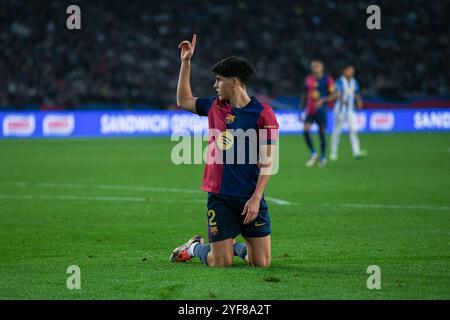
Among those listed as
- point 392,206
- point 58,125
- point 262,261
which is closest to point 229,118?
point 262,261

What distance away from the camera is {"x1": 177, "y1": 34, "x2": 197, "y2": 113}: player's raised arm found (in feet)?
27.6

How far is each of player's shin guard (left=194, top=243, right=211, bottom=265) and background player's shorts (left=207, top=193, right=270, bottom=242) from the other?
20cm

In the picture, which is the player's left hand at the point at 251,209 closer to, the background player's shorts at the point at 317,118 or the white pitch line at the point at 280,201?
the white pitch line at the point at 280,201

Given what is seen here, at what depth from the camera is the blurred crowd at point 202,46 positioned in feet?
125

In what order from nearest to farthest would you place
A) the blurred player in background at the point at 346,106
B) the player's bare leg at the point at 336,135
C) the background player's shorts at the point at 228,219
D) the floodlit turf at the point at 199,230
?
the floodlit turf at the point at 199,230
the background player's shorts at the point at 228,219
the player's bare leg at the point at 336,135
the blurred player in background at the point at 346,106

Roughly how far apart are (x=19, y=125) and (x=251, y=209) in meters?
27.4

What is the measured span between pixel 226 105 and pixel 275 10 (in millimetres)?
38402

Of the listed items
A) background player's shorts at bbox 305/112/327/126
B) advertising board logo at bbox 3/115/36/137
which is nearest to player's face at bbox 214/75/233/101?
background player's shorts at bbox 305/112/327/126

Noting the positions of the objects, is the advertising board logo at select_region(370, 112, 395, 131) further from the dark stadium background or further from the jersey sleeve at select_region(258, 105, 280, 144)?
the jersey sleeve at select_region(258, 105, 280, 144)

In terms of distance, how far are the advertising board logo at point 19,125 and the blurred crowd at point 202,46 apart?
0.65 meters

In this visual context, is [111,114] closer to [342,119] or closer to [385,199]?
[342,119]

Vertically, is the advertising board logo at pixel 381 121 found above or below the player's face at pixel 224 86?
above

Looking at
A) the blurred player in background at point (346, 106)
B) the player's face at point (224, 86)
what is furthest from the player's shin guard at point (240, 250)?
the blurred player in background at point (346, 106)
